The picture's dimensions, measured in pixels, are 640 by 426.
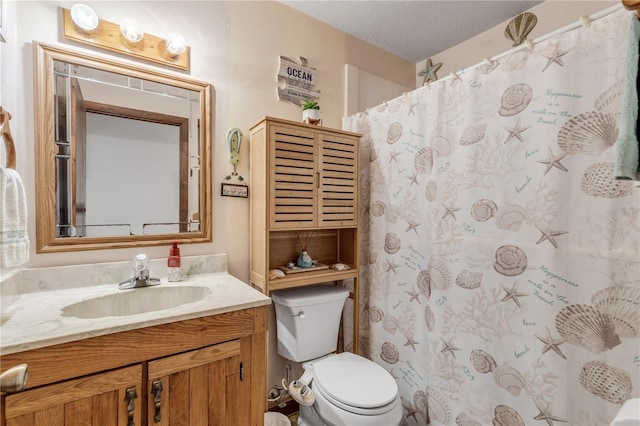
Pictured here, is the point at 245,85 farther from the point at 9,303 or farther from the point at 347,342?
the point at 347,342

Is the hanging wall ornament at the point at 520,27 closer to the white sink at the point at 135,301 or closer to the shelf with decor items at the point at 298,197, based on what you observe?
the shelf with decor items at the point at 298,197

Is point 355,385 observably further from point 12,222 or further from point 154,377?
point 12,222

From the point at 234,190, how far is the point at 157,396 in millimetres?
976

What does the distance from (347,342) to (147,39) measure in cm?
201

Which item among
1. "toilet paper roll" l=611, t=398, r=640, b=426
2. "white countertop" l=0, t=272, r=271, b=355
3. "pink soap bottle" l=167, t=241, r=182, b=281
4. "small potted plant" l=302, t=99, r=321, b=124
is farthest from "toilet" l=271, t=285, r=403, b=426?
"small potted plant" l=302, t=99, r=321, b=124

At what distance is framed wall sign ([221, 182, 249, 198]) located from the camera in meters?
1.59

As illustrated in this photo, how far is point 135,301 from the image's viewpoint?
1255mm

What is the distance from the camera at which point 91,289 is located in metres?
1.24

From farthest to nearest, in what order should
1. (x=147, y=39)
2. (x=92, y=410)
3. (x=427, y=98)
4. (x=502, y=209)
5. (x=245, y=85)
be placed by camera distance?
(x=245, y=85) < (x=427, y=98) < (x=147, y=39) < (x=502, y=209) < (x=92, y=410)

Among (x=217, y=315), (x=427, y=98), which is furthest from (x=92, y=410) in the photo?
(x=427, y=98)

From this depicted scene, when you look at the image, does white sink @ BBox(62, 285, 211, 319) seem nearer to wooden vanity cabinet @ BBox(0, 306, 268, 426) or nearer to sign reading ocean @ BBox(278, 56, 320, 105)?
wooden vanity cabinet @ BBox(0, 306, 268, 426)

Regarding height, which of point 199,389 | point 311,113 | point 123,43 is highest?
point 123,43

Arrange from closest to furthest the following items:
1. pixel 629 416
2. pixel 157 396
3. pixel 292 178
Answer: pixel 629 416 < pixel 157 396 < pixel 292 178

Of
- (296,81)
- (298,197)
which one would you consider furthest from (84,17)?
(298,197)
